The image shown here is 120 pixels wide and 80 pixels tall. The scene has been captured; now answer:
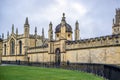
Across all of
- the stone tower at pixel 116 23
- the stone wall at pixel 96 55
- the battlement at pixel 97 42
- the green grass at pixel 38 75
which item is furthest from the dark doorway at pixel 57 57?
the stone tower at pixel 116 23

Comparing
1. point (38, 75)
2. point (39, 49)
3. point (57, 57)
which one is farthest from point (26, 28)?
point (38, 75)

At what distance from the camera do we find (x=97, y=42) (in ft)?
132

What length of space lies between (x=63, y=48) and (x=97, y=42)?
33.5 feet

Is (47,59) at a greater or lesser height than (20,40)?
lesser

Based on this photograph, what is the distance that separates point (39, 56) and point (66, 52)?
1231 centimetres

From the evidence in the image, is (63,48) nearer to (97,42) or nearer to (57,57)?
(57,57)

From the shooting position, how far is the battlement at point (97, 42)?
121 ft

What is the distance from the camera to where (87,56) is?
139 ft

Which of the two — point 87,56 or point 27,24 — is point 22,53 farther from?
point 87,56

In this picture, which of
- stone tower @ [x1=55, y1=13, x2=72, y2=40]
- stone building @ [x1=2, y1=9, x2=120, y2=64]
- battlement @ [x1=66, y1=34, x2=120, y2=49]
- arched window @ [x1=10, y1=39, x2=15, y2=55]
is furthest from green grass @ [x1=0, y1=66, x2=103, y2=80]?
arched window @ [x1=10, y1=39, x2=15, y2=55]

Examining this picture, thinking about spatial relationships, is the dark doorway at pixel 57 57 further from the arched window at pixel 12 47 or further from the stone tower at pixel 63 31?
the arched window at pixel 12 47

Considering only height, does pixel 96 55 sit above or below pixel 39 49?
below

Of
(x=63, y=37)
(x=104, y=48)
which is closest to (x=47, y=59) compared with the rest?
(x=63, y=37)

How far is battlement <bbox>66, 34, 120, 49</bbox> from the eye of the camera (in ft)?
121
